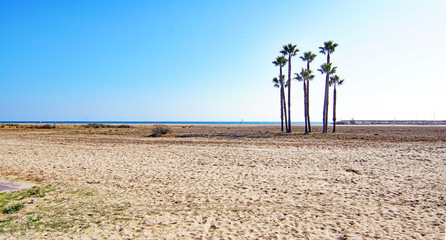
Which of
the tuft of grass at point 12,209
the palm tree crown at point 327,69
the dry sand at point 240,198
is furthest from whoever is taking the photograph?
the palm tree crown at point 327,69

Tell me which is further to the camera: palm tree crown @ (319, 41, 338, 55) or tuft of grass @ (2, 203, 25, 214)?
palm tree crown @ (319, 41, 338, 55)

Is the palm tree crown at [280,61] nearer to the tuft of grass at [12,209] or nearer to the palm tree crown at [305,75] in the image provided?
the palm tree crown at [305,75]

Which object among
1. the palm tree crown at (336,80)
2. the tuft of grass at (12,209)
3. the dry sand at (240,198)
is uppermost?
the palm tree crown at (336,80)

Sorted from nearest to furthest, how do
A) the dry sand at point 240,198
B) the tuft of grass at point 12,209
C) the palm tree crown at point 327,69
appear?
the dry sand at point 240,198, the tuft of grass at point 12,209, the palm tree crown at point 327,69

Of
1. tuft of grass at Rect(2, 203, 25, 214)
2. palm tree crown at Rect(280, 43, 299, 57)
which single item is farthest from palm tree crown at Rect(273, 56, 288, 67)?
tuft of grass at Rect(2, 203, 25, 214)

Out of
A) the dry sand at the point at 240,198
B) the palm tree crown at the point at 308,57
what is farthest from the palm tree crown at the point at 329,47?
the dry sand at the point at 240,198

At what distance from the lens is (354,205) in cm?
581

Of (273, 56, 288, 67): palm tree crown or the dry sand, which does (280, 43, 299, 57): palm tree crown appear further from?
the dry sand

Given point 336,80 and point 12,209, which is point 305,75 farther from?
point 12,209

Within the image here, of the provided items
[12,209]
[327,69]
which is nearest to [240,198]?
[12,209]

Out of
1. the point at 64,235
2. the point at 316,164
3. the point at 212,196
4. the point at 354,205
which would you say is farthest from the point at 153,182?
the point at 316,164

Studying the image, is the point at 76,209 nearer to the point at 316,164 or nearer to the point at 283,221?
the point at 283,221

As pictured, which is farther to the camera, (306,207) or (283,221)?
(306,207)

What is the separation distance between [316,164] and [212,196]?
236 inches
